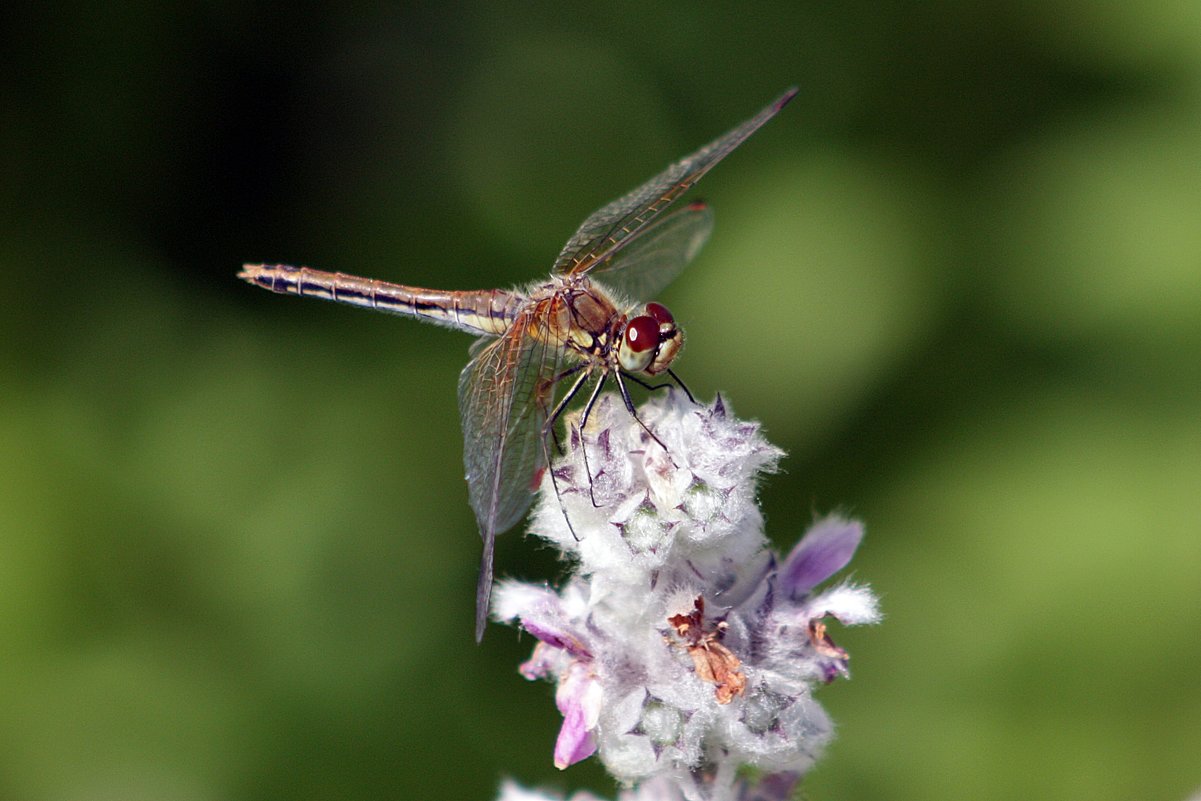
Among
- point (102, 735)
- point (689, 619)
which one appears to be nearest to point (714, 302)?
point (102, 735)

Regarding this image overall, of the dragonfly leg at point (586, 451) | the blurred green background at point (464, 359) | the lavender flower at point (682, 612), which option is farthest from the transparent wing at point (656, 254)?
the blurred green background at point (464, 359)

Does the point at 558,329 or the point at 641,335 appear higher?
the point at 558,329

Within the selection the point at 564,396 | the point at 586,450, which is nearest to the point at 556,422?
the point at 564,396

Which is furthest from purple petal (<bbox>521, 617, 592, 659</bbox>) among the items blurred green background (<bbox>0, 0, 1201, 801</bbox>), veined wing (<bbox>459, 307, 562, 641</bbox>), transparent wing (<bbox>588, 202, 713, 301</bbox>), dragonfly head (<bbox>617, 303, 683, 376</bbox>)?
blurred green background (<bbox>0, 0, 1201, 801</bbox>)

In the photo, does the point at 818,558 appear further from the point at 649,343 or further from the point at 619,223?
the point at 619,223

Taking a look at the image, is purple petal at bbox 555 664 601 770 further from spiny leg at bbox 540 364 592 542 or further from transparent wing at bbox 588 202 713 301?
transparent wing at bbox 588 202 713 301

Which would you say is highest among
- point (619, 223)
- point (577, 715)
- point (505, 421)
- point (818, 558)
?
point (619, 223)
